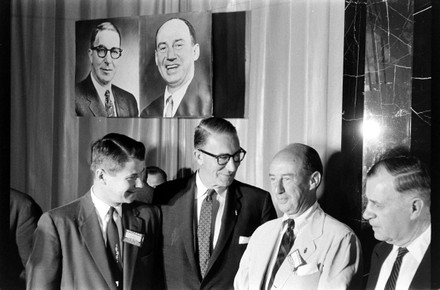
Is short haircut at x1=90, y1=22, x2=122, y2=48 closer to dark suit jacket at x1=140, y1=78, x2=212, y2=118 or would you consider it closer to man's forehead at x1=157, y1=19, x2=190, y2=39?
man's forehead at x1=157, y1=19, x2=190, y2=39

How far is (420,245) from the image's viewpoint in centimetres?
211

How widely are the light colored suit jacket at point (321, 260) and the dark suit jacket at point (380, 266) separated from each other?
57 mm

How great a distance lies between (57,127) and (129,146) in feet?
2.11

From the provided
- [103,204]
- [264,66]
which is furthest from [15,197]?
[264,66]

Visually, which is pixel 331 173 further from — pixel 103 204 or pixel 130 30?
pixel 130 30

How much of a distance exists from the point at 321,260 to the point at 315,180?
0.32 meters

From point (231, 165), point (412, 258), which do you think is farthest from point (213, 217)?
point (412, 258)

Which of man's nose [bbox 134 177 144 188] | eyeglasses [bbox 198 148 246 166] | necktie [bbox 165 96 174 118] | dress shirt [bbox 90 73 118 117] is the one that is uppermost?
dress shirt [bbox 90 73 118 117]

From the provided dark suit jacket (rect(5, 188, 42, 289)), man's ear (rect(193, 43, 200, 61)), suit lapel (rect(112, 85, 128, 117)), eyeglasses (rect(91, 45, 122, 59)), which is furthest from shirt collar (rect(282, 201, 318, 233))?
dark suit jacket (rect(5, 188, 42, 289))

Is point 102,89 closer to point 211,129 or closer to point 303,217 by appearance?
point 211,129

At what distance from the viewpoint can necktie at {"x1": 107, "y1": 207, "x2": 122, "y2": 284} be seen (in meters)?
2.42

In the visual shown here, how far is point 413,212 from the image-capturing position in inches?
82.8

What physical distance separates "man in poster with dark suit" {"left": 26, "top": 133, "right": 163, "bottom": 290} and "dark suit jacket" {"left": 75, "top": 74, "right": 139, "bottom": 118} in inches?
13.3

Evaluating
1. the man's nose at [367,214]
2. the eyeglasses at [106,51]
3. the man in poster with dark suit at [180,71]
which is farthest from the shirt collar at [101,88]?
the man's nose at [367,214]
